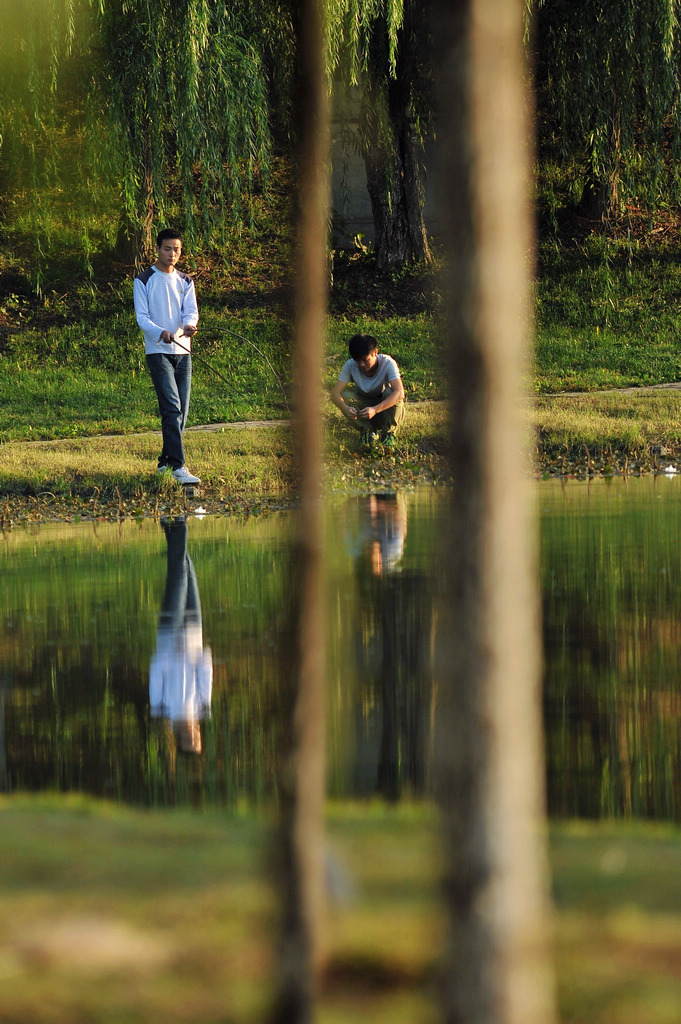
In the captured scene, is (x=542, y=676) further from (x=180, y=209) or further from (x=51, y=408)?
(x=180, y=209)

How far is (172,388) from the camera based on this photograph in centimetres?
1259

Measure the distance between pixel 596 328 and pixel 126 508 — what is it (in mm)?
11249

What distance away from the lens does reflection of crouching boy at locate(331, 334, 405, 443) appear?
1359 centimetres

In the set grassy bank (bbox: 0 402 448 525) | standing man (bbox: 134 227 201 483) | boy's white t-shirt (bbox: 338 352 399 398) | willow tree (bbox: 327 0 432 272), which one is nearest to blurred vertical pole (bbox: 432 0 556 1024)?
grassy bank (bbox: 0 402 448 525)

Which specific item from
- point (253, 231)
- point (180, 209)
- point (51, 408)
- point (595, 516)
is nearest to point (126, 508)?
point (595, 516)

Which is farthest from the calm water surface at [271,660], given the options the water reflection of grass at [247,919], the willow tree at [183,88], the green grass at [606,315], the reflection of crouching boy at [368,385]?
the green grass at [606,315]

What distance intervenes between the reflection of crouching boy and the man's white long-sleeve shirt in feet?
5.48

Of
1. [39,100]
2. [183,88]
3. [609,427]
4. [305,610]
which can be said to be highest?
[39,100]

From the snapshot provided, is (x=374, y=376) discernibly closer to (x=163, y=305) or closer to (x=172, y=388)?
Result: (x=172, y=388)

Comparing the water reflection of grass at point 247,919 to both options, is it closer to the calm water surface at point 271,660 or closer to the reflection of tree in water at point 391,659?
the calm water surface at point 271,660

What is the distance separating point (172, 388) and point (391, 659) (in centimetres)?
624

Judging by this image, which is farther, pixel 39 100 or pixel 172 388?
pixel 39 100

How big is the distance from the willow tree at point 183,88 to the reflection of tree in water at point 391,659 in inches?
295

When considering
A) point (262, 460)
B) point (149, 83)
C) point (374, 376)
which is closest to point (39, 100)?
point (149, 83)
